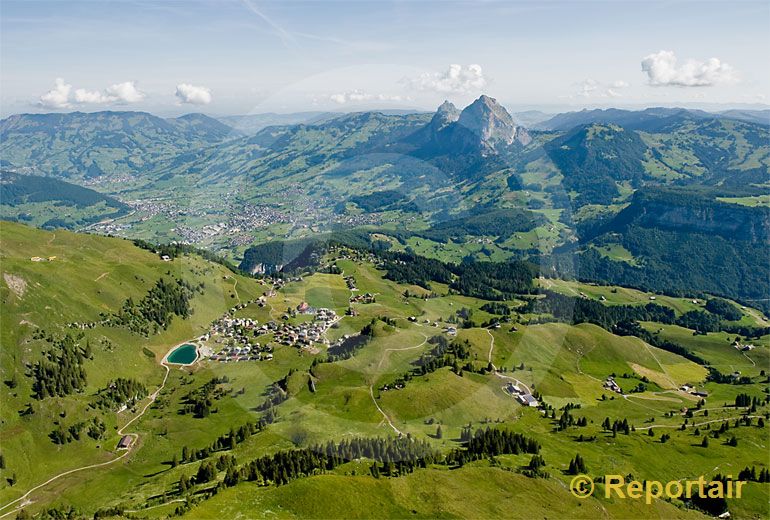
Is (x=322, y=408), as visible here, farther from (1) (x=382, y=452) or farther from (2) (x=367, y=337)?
(2) (x=367, y=337)

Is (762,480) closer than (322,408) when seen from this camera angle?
Yes

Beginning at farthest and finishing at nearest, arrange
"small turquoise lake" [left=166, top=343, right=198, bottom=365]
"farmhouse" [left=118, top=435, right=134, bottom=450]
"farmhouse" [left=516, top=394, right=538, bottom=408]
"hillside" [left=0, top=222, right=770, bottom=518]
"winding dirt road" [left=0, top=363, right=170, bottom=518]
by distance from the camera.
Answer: "small turquoise lake" [left=166, top=343, right=198, bottom=365]
"farmhouse" [left=516, top=394, right=538, bottom=408]
"farmhouse" [left=118, top=435, right=134, bottom=450]
"winding dirt road" [left=0, top=363, right=170, bottom=518]
"hillside" [left=0, top=222, right=770, bottom=518]

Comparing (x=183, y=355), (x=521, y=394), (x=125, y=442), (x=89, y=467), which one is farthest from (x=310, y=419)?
(x=183, y=355)

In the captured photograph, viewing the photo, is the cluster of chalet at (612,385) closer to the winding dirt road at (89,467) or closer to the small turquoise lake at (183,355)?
the small turquoise lake at (183,355)

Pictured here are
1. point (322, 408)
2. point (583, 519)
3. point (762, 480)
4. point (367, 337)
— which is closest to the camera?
point (583, 519)

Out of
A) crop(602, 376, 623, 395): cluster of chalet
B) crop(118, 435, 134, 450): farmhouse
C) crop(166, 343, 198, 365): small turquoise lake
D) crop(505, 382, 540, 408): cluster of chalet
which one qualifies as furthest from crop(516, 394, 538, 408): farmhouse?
crop(166, 343, 198, 365): small turquoise lake

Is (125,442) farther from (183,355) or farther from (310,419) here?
(183,355)

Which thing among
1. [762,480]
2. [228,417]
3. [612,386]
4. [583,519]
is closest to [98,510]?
[228,417]

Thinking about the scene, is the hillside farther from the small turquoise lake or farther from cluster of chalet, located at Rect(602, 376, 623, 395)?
the small turquoise lake
